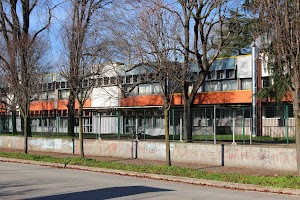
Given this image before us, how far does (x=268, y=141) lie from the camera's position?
67.2 ft

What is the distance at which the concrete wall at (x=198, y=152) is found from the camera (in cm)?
1670

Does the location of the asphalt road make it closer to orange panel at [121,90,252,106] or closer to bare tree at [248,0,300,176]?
bare tree at [248,0,300,176]

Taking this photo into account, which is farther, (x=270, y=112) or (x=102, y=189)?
(x=270, y=112)

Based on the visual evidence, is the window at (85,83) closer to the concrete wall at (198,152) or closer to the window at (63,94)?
the concrete wall at (198,152)

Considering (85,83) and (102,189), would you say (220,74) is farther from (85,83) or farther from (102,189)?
(102,189)

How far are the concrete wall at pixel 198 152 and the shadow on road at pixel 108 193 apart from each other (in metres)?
6.61

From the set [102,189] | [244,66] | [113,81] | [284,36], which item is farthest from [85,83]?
[244,66]

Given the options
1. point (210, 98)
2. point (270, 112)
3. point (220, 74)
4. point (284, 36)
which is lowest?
point (270, 112)

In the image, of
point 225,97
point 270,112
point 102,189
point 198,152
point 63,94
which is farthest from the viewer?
point 63,94

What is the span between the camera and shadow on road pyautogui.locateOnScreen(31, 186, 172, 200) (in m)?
10.3

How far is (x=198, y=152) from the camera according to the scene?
19219mm

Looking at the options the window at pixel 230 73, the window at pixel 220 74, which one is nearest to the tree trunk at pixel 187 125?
the window at pixel 230 73

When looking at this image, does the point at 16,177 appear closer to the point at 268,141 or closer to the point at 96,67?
the point at 96,67

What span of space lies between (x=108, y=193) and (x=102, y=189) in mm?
811
